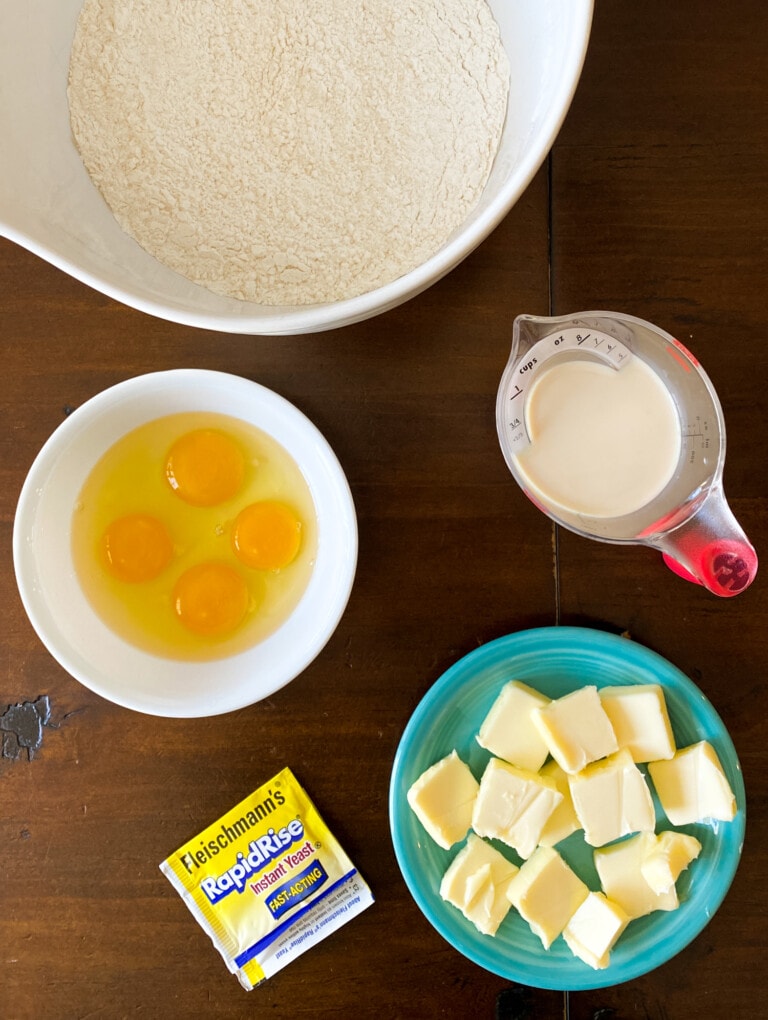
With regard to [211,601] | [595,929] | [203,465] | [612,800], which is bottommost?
[595,929]

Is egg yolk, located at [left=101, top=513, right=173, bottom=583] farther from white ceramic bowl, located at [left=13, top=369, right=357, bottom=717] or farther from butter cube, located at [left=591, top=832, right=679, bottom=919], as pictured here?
butter cube, located at [left=591, top=832, right=679, bottom=919]

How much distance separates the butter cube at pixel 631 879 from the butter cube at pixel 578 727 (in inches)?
5.1

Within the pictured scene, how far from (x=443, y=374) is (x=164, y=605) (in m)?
0.44

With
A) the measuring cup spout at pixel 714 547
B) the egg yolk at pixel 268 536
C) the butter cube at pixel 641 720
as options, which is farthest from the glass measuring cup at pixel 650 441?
the egg yolk at pixel 268 536

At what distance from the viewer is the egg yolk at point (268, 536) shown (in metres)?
0.90

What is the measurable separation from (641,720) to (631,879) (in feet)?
0.63

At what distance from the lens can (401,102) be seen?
30.8 inches

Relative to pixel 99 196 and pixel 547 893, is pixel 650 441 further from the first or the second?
pixel 99 196

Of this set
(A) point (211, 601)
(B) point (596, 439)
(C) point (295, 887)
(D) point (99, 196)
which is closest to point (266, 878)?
(C) point (295, 887)

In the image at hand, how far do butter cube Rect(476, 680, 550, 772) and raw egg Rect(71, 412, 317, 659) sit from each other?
270mm

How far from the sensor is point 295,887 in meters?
0.89

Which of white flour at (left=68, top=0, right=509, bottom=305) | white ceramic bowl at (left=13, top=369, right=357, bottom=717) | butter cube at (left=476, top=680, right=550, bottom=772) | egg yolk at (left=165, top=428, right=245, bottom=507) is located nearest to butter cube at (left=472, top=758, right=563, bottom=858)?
butter cube at (left=476, top=680, right=550, bottom=772)

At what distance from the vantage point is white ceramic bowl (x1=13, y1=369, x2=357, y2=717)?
815mm

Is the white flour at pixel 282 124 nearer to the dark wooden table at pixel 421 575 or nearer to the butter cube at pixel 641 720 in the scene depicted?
the dark wooden table at pixel 421 575
